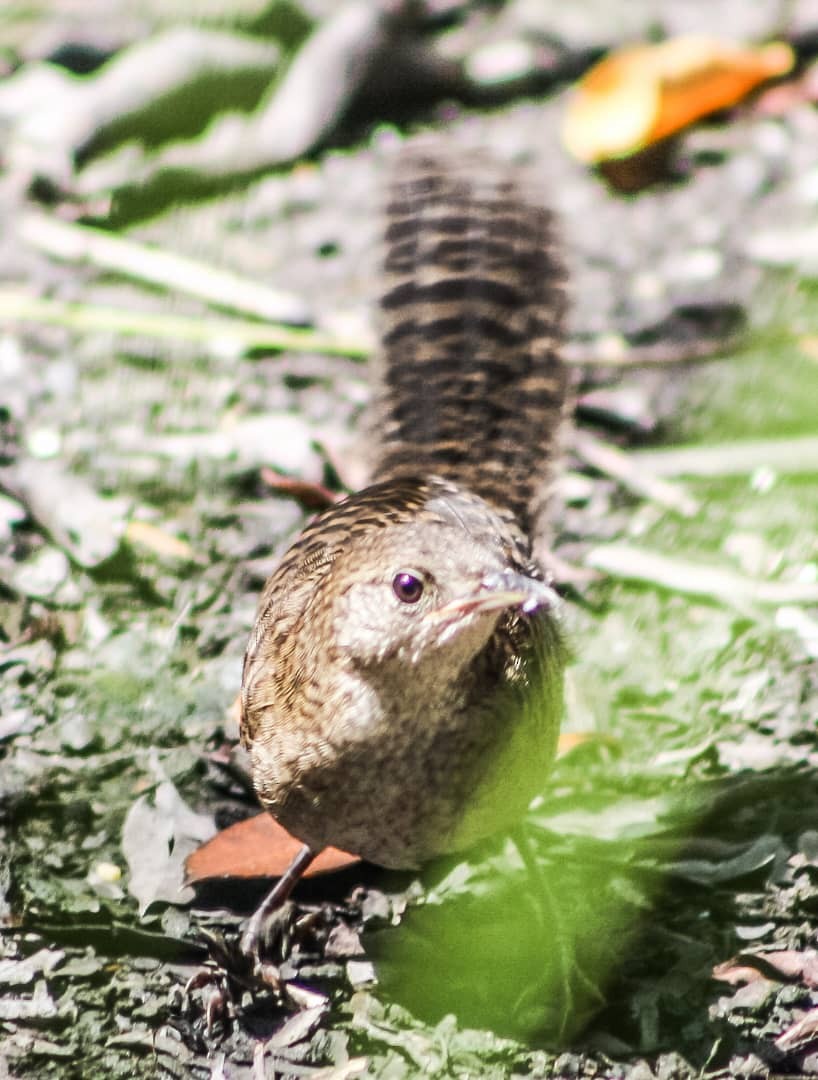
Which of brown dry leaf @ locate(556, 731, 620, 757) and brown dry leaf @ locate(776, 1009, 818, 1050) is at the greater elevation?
brown dry leaf @ locate(556, 731, 620, 757)

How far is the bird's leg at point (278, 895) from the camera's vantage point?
13.9 feet

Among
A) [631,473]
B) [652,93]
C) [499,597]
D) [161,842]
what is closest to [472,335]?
[631,473]

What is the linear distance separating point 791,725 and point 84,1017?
2.31 metres

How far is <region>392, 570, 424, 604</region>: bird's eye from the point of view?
3.59 m

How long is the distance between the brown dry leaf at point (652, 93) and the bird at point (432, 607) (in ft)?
7.62

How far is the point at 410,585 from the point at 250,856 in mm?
1333

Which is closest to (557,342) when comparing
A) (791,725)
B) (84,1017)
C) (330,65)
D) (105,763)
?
(791,725)

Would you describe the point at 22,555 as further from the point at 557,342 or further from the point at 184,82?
the point at 184,82

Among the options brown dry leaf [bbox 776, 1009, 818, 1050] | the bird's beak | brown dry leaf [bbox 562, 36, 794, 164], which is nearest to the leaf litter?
brown dry leaf [bbox 776, 1009, 818, 1050]

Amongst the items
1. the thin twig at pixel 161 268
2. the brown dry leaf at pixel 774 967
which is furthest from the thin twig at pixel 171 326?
the brown dry leaf at pixel 774 967

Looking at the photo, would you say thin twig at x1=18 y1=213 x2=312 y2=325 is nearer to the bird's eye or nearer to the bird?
the bird

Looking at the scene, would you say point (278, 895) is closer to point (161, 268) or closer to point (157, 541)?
point (157, 541)

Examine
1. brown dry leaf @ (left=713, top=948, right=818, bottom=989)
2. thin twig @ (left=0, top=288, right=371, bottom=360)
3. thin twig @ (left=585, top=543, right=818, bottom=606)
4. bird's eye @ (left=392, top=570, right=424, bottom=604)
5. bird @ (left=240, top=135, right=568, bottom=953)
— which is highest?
bird's eye @ (left=392, top=570, right=424, bottom=604)

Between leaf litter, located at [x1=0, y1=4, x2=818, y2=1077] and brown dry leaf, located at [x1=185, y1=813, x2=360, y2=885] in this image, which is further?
brown dry leaf, located at [x1=185, y1=813, x2=360, y2=885]
